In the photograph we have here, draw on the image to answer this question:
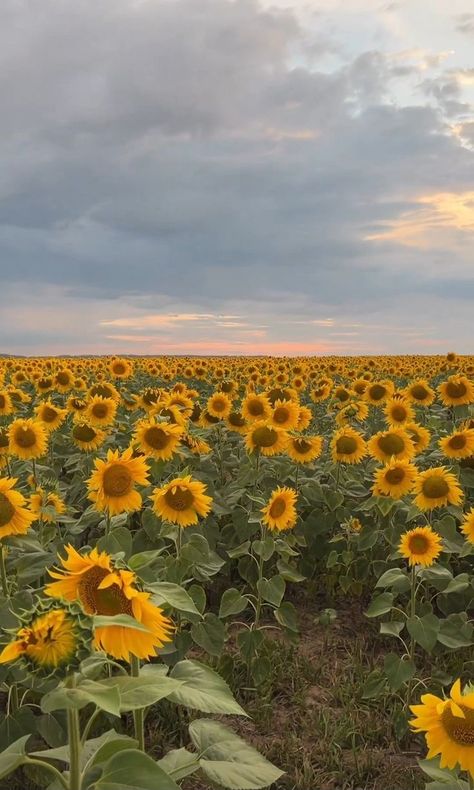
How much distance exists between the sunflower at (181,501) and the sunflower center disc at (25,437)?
2841 mm

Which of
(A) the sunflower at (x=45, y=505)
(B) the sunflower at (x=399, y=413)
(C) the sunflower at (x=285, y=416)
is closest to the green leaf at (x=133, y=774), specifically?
A: (A) the sunflower at (x=45, y=505)

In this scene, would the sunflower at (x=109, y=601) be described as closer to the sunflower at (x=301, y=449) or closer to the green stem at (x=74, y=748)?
the green stem at (x=74, y=748)

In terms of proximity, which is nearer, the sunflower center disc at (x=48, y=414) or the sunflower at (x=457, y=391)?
the sunflower center disc at (x=48, y=414)

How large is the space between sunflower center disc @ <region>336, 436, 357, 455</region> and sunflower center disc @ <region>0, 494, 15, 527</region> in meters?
3.99

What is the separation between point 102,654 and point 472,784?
1.66 meters

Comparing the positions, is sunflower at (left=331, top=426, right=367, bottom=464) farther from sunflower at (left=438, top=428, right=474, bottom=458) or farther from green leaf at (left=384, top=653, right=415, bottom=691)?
green leaf at (left=384, top=653, right=415, bottom=691)

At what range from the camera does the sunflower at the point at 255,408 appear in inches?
314

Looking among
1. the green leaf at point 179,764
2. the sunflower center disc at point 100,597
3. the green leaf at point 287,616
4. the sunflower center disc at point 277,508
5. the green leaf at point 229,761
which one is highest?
the sunflower center disc at point 100,597

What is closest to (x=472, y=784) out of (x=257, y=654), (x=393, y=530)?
(x=257, y=654)

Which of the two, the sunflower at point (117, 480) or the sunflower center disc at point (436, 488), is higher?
the sunflower at point (117, 480)

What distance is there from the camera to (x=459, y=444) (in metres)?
6.57

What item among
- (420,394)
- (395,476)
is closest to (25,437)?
(395,476)

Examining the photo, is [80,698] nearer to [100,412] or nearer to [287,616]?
[287,616]

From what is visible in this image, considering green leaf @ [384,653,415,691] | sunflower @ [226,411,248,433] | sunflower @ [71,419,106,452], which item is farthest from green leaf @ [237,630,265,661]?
sunflower @ [226,411,248,433]
